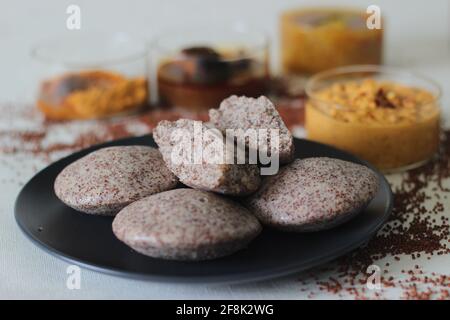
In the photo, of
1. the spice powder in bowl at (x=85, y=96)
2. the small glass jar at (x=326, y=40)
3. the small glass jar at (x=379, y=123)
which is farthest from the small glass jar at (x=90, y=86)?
the small glass jar at (x=379, y=123)

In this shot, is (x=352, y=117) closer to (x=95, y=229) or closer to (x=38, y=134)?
(x=95, y=229)

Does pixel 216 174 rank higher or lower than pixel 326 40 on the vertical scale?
lower

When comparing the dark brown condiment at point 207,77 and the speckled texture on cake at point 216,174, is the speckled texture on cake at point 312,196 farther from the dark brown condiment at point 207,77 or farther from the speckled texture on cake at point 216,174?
the dark brown condiment at point 207,77

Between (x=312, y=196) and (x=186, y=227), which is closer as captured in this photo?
(x=186, y=227)

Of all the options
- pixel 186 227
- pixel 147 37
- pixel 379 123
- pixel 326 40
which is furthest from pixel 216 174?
pixel 147 37

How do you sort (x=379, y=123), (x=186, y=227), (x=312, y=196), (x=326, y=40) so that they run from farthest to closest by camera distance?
(x=326, y=40) < (x=379, y=123) < (x=312, y=196) < (x=186, y=227)

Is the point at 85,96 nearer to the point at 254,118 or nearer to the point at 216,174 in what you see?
the point at 254,118

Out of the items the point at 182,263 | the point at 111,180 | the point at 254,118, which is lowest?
the point at 182,263
